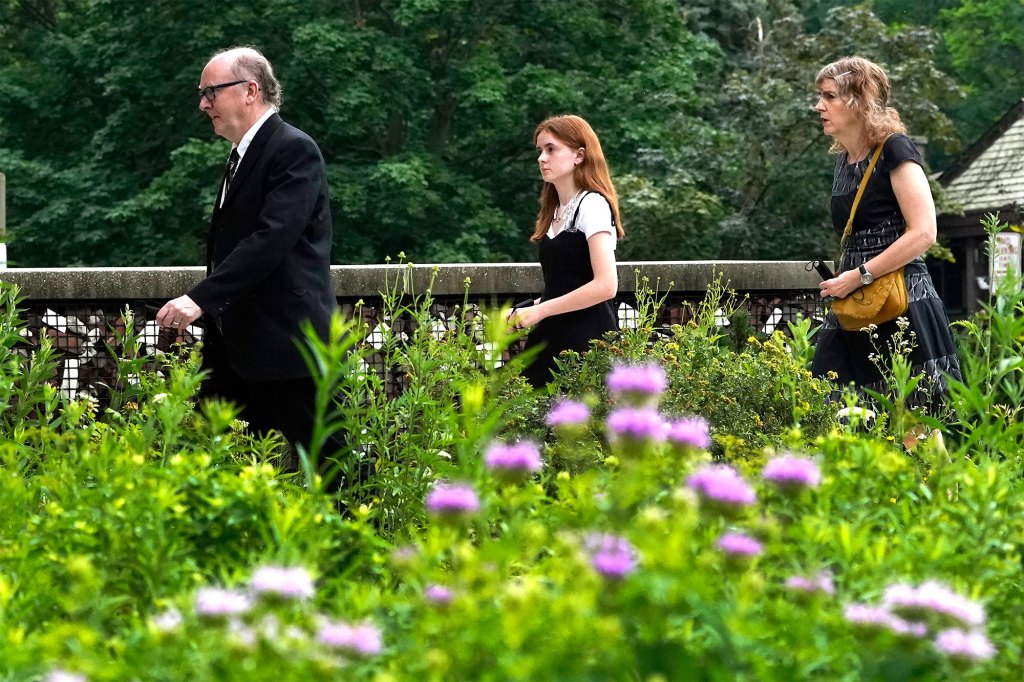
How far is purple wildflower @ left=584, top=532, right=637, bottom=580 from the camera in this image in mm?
2039

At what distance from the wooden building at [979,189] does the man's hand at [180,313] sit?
32.5 meters

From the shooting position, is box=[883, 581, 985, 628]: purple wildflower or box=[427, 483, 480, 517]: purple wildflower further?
box=[427, 483, 480, 517]: purple wildflower

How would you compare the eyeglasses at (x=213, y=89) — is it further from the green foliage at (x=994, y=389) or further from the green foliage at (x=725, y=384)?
the green foliage at (x=994, y=389)

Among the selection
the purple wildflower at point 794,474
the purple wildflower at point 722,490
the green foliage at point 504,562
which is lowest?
the green foliage at point 504,562

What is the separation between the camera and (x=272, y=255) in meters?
4.86

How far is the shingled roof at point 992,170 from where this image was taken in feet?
118

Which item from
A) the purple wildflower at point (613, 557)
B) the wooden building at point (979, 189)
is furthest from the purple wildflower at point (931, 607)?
the wooden building at point (979, 189)

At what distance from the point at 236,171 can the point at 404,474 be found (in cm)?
128

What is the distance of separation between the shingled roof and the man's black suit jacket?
107 feet

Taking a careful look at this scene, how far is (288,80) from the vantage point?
30359 mm

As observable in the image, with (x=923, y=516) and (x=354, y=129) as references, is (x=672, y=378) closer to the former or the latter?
(x=923, y=516)

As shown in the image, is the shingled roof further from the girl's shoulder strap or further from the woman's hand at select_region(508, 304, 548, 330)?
the woman's hand at select_region(508, 304, 548, 330)

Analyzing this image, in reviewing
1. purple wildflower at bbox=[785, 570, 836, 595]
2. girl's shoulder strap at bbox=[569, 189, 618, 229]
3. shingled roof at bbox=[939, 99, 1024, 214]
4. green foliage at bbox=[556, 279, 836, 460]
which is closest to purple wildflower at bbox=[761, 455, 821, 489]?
purple wildflower at bbox=[785, 570, 836, 595]

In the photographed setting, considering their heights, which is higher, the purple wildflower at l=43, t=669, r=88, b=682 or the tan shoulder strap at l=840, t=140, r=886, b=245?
the tan shoulder strap at l=840, t=140, r=886, b=245
